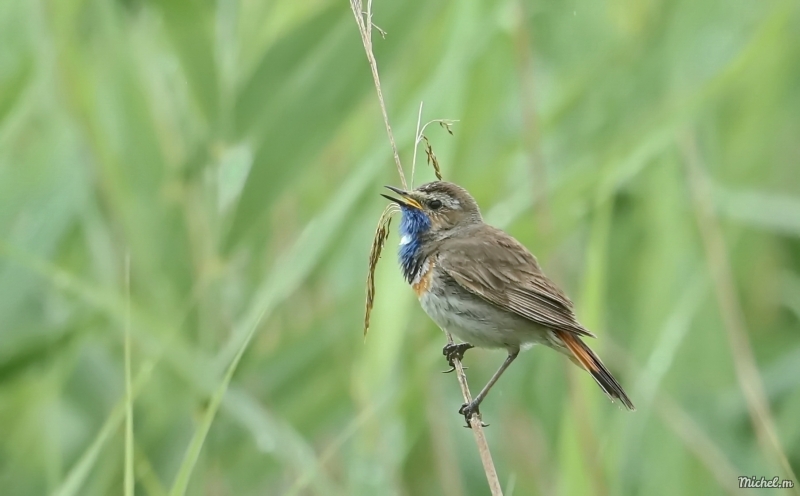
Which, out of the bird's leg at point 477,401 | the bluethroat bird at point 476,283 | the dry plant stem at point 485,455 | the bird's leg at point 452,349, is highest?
the bluethroat bird at point 476,283

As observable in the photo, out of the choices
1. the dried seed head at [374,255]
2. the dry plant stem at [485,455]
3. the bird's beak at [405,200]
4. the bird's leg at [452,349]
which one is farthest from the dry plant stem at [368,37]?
the bird's leg at [452,349]

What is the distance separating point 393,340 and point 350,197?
48cm

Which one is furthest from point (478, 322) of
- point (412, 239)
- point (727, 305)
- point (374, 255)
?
point (727, 305)

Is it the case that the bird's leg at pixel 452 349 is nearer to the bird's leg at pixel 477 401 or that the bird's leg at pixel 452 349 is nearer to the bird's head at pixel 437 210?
the bird's leg at pixel 477 401

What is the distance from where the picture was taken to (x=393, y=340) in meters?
3.50

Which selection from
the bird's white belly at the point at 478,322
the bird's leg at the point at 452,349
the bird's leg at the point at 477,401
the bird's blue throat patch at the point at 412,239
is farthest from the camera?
the bird's blue throat patch at the point at 412,239

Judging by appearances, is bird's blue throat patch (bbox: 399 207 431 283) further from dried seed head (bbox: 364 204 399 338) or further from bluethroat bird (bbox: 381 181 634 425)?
dried seed head (bbox: 364 204 399 338)

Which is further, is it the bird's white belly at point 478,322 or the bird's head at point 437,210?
the bird's head at point 437,210

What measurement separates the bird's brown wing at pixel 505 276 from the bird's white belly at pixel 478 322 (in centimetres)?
5

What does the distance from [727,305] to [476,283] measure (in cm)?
86

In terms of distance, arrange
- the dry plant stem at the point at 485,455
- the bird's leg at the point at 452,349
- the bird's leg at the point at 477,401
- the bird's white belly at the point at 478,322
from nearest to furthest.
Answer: the dry plant stem at the point at 485,455
the bird's leg at the point at 477,401
the bird's white belly at the point at 478,322
the bird's leg at the point at 452,349

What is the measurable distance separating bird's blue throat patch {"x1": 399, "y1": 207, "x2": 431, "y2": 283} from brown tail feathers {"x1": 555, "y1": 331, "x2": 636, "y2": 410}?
65cm

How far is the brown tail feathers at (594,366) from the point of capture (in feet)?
10.8

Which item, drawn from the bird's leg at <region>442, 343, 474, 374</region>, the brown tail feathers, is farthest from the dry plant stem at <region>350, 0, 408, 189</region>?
the bird's leg at <region>442, 343, 474, 374</region>
